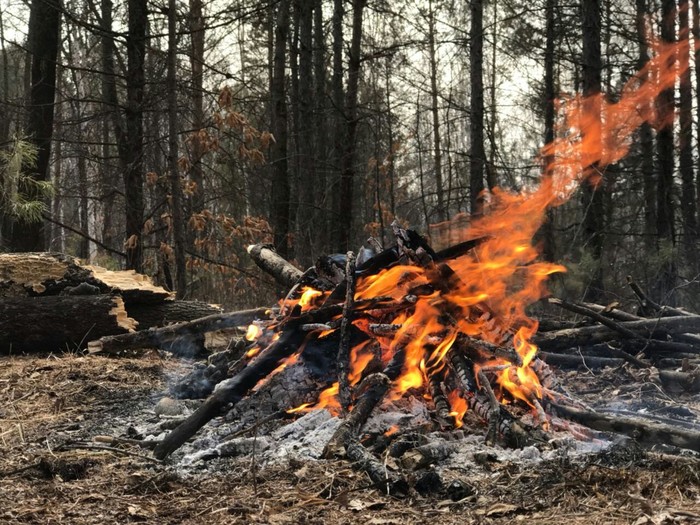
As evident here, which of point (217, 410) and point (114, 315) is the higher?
point (114, 315)

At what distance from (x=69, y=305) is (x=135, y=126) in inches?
181

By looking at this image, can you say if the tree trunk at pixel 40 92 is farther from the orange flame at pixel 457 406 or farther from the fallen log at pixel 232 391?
the orange flame at pixel 457 406

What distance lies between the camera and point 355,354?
4.51m

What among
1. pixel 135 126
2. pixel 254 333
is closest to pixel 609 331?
pixel 254 333

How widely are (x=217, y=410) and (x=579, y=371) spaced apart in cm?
341

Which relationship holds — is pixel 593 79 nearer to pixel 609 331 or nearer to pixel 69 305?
pixel 609 331

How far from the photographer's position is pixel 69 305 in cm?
730

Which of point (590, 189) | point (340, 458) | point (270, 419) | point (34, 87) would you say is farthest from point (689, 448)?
point (34, 87)

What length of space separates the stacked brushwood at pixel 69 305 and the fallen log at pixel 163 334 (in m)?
0.63

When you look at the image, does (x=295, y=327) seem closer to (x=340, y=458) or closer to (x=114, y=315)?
(x=340, y=458)

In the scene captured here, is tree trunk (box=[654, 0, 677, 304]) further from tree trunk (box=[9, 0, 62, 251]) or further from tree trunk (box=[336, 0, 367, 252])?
tree trunk (box=[9, 0, 62, 251])

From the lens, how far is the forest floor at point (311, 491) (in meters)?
2.81

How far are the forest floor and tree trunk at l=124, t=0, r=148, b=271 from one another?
7524mm

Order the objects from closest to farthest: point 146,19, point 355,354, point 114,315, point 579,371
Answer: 1. point 355,354
2. point 579,371
3. point 114,315
4. point 146,19
